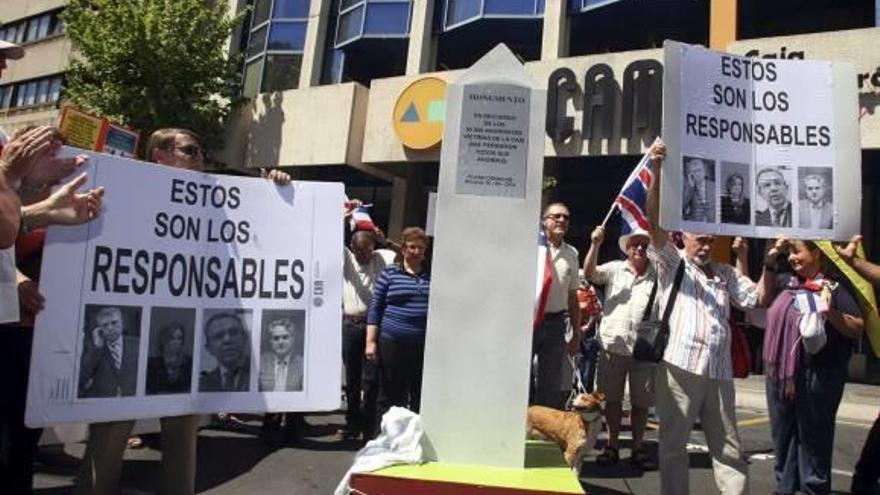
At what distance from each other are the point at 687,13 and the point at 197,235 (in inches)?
618

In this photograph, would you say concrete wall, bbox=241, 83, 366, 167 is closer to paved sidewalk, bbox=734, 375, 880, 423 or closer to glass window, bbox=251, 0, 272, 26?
glass window, bbox=251, 0, 272, 26

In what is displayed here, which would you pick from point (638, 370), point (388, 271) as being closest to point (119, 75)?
point (388, 271)

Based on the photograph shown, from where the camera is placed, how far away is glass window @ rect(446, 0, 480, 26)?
17.9 metres

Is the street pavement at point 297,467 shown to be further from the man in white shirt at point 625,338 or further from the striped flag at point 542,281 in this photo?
the striped flag at point 542,281

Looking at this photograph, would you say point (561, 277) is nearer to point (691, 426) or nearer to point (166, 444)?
point (691, 426)

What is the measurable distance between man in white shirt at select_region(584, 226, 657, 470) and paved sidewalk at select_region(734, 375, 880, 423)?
4.84m

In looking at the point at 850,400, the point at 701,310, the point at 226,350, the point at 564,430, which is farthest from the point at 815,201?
the point at 850,400

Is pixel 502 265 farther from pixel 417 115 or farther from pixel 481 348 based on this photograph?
pixel 417 115

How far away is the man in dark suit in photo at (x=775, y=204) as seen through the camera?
4266 millimetres

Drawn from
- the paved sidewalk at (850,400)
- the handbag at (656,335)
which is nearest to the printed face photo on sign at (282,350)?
the handbag at (656,335)

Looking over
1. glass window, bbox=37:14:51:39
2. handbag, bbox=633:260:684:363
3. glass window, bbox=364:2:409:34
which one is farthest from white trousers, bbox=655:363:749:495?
glass window, bbox=37:14:51:39

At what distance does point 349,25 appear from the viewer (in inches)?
790

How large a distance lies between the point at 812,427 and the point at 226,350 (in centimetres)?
368

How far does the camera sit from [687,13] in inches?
648
